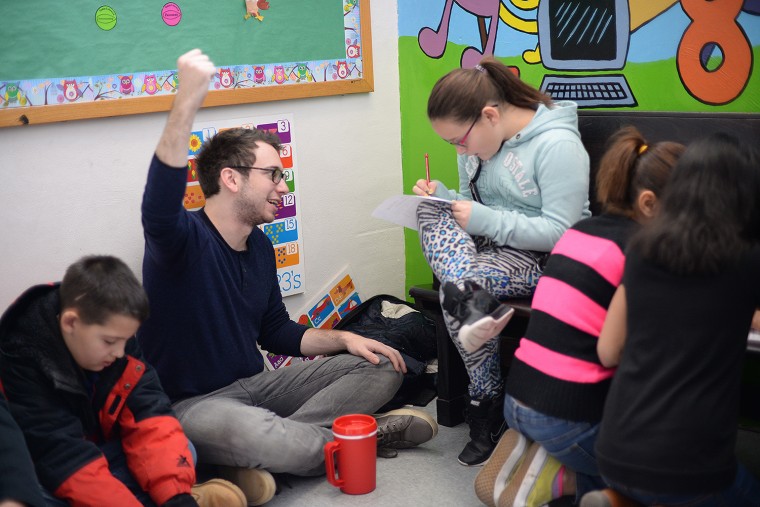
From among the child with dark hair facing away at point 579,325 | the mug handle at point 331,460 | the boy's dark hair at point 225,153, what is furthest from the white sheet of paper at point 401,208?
the mug handle at point 331,460

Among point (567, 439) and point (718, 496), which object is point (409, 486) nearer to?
point (567, 439)

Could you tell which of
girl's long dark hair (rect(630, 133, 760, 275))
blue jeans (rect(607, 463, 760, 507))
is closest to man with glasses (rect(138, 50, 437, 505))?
blue jeans (rect(607, 463, 760, 507))

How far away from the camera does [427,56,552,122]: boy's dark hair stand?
2.45 meters

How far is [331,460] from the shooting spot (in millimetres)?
2359

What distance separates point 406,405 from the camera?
302cm

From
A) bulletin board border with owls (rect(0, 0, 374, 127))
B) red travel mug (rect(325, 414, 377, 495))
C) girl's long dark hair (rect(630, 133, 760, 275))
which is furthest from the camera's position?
bulletin board border with owls (rect(0, 0, 374, 127))

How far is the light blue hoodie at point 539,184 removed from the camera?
2.46 m

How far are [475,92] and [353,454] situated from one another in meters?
1.06

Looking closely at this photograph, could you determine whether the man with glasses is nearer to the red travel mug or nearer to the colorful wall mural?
the red travel mug

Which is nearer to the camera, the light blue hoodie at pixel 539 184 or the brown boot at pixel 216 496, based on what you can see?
the brown boot at pixel 216 496

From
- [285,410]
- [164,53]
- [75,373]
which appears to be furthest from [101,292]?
[164,53]

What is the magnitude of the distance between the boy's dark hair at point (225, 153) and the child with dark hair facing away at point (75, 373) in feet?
2.25

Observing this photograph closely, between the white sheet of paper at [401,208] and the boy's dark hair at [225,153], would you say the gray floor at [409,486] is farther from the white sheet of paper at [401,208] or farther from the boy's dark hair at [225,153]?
the boy's dark hair at [225,153]

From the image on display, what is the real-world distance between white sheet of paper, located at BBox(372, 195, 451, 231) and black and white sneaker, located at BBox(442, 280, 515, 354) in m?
0.29
